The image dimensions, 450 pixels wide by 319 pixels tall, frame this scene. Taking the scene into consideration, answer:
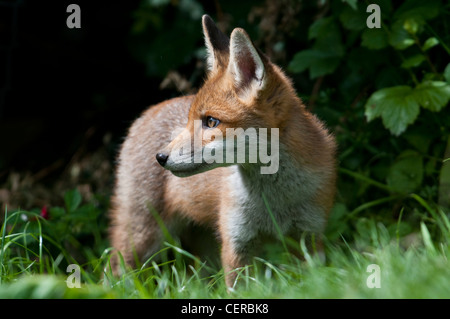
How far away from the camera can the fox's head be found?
3666 millimetres

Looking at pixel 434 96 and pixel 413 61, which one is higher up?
pixel 413 61

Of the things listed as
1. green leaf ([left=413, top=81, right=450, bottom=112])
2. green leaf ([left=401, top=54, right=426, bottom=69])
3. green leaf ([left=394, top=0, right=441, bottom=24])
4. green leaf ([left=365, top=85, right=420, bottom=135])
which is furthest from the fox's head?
green leaf ([left=394, top=0, right=441, bottom=24])

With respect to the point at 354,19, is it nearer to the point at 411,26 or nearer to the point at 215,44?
the point at 411,26

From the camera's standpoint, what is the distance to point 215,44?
13.7 ft

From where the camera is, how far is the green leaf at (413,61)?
15.0ft

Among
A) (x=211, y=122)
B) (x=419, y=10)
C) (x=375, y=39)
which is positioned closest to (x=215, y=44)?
(x=211, y=122)

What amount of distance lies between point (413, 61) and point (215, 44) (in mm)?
1556

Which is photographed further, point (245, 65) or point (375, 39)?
point (375, 39)

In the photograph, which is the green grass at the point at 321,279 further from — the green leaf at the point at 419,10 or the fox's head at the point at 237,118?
the green leaf at the point at 419,10

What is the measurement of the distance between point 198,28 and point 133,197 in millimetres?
2220

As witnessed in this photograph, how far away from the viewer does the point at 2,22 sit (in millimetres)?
7195

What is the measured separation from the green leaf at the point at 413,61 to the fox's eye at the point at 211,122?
175 cm
